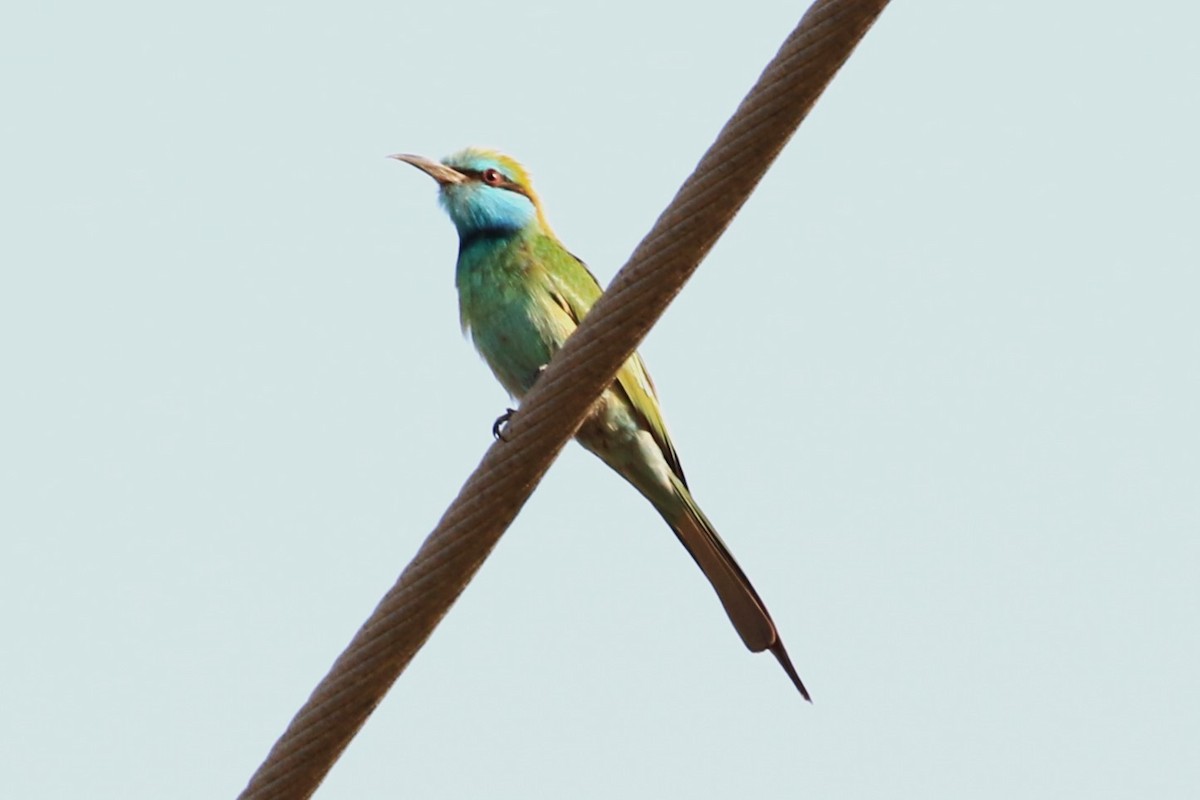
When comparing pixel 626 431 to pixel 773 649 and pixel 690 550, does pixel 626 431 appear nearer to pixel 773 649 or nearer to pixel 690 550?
pixel 690 550

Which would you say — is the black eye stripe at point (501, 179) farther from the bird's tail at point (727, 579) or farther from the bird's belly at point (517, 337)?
the bird's tail at point (727, 579)

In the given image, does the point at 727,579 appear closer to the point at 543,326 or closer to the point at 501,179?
the point at 543,326

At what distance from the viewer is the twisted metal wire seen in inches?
88.8

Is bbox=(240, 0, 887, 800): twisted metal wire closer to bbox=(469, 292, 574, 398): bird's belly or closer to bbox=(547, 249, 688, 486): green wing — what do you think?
bbox=(547, 249, 688, 486): green wing

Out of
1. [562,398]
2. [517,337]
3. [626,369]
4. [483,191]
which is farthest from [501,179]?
[562,398]

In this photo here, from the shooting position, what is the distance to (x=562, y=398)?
2385 mm

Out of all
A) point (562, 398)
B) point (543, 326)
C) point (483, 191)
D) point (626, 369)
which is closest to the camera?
point (562, 398)

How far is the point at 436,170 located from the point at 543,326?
0.86m

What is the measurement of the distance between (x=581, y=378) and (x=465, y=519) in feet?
0.87

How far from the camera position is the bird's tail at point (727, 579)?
3.59m

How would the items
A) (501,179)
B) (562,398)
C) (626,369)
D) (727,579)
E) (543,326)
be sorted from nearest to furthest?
(562,398), (727,579), (626,369), (543,326), (501,179)

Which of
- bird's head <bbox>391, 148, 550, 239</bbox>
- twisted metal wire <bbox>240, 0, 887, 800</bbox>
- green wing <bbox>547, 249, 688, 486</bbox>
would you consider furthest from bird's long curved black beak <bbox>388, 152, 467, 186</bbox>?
twisted metal wire <bbox>240, 0, 887, 800</bbox>

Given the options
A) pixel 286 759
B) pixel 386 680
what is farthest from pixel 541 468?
pixel 286 759

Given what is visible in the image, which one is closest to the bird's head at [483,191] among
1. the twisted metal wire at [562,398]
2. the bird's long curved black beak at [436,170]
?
the bird's long curved black beak at [436,170]
